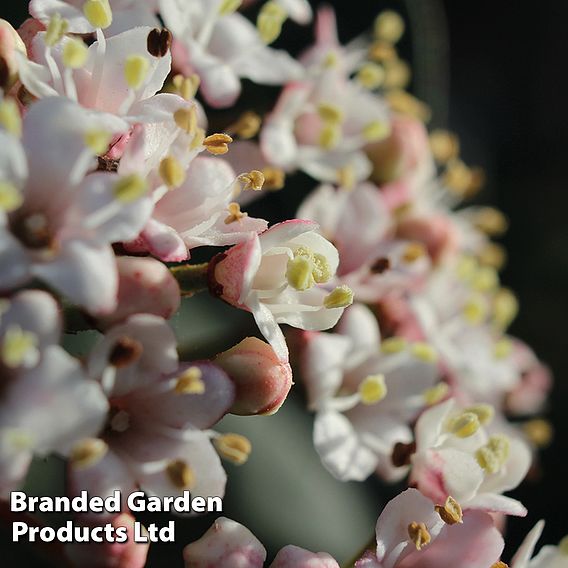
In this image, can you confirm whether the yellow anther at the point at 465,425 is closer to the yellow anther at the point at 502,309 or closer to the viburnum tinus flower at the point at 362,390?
the viburnum tinus flower at the point at 362,390

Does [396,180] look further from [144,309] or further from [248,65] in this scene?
[144,309]

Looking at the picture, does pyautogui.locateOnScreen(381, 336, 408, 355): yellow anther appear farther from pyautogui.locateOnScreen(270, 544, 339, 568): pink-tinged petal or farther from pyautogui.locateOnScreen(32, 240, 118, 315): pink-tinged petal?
pyautogui.locateOnScreen(32, 240, 118, 315): pink-tinged petal

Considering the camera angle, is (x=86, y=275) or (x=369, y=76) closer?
(x=86, y=275)

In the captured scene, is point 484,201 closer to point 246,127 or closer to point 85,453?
point 246,127

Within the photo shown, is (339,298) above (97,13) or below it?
below

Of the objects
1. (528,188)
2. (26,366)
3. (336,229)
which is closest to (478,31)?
(528,188)

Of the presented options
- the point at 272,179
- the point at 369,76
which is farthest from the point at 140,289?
the point at 369,76
